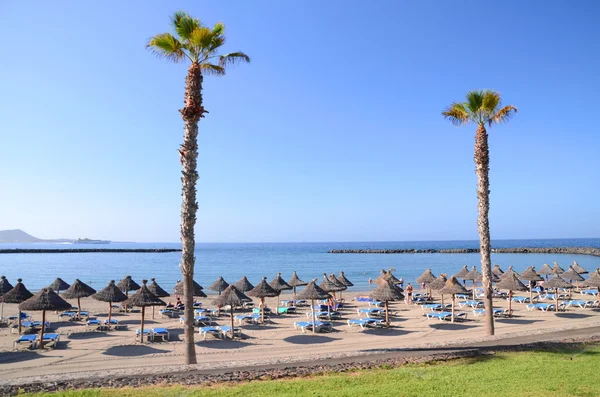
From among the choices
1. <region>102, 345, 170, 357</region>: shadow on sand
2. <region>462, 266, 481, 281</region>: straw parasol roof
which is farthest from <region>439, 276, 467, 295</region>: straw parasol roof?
<region>102, 345, 170, 357</region>: shadow on sand

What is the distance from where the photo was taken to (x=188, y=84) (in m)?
11.8

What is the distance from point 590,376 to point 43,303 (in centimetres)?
1794

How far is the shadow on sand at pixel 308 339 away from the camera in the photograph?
16938 mm

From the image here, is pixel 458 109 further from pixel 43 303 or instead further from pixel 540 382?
pixel 43 303

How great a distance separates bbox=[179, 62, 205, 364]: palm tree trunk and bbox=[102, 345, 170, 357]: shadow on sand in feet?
15.3

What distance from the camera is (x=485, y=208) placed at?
1535 centimetres

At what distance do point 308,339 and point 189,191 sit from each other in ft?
30.6

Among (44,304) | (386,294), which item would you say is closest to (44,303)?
(44,304)

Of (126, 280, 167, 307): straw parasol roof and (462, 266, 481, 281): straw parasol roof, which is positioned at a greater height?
(126, 280, 167, 307): straw parasol roof

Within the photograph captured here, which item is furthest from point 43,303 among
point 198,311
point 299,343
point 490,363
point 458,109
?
point 458,109

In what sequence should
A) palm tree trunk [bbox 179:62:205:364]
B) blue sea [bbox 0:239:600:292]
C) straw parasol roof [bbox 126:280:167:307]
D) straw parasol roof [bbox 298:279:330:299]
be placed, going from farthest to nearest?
blue sea [bbox 0:239:600:292] < straw parasol roof [bbox 298:279:330:299] < straw parasol roof [bbox 126:280:167:307] < palm tree trunk [bbox 179:62:205:364]

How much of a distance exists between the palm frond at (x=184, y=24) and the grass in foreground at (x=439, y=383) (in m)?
9.25

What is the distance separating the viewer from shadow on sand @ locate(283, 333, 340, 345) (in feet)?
55.6

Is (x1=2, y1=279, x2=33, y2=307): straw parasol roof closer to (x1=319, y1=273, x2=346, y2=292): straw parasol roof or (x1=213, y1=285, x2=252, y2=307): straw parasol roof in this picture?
(x1=213, y1=285, x2=252, y2=307): straw parasol roof
